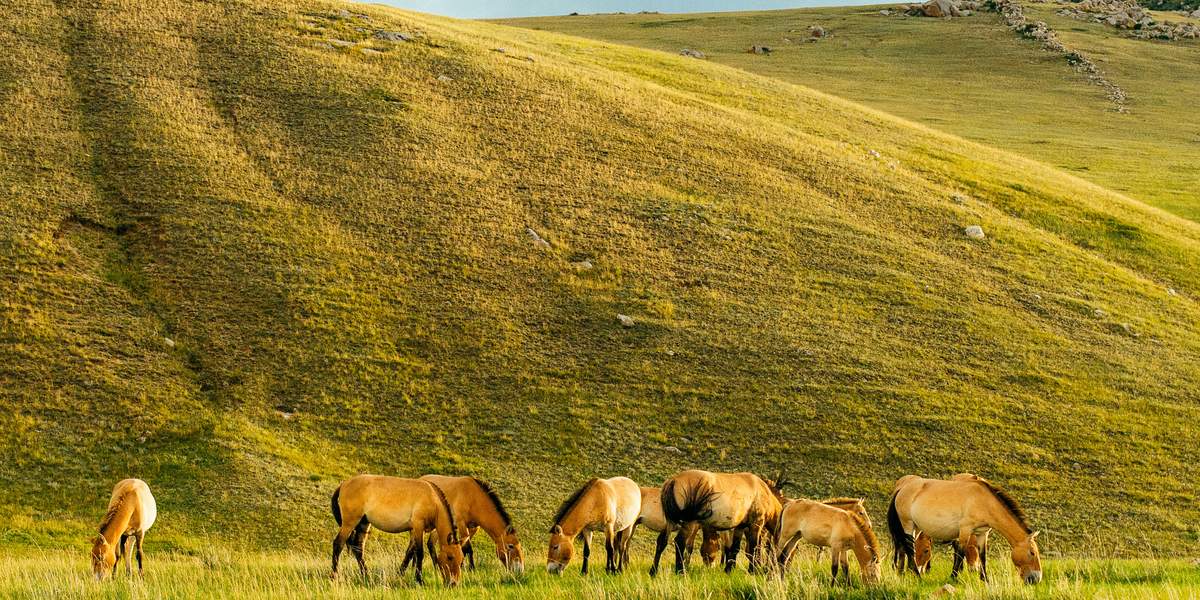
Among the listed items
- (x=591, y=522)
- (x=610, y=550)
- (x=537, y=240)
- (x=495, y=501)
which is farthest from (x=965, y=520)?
(x=537, y=240)

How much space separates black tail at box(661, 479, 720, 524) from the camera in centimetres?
1695

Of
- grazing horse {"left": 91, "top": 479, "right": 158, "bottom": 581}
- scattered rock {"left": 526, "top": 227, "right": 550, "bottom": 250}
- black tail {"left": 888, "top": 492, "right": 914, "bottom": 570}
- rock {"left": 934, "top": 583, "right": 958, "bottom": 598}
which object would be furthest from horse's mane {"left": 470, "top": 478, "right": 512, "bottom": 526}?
scattered rock {"left": 526, "top": 227, "right": 550, "bottom": 250}

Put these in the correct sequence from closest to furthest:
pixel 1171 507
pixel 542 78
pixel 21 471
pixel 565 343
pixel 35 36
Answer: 1. pixel 21 471
2. pixel 1171 507
3. pixel 565 343
4. pixel 35 36
5. pixel 542 78

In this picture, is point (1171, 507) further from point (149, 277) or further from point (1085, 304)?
point (149, 277)

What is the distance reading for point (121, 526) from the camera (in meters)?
17.6

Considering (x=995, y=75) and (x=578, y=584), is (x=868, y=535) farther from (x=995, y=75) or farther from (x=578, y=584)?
(x=995, y=75)

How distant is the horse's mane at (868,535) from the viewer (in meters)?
15.1

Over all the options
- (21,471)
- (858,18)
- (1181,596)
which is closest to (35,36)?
(21,471)

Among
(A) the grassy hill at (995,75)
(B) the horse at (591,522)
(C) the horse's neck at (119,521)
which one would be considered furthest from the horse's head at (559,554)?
(A) the grassy hill at (995,75)

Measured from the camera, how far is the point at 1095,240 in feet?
176

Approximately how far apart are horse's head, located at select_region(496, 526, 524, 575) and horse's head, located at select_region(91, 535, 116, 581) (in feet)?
20.8

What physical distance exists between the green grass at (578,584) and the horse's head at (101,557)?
32cm

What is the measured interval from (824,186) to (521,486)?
31371 millimetres

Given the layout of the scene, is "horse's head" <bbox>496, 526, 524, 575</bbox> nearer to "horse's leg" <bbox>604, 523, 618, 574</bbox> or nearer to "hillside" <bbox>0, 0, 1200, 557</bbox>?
"horse's leg" <bbox>604, 523, 618, 574</bbox>
